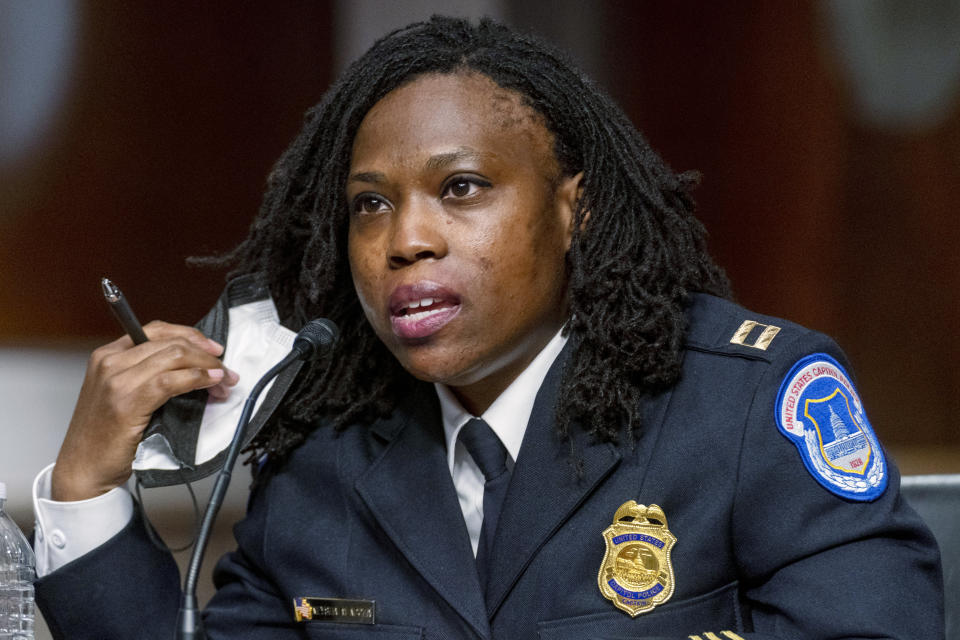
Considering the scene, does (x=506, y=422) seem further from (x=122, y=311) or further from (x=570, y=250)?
(x=122, y=311)

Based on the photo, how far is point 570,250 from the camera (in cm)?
160

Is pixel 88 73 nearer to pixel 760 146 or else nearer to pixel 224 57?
pixel 224 57

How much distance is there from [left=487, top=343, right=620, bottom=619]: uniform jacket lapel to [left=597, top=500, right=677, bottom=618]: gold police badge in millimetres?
70

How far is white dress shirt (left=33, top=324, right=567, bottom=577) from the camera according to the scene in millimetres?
1606

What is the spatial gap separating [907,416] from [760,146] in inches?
29.3

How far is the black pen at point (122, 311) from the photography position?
152 cm

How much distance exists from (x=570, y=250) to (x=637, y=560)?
1.49ft

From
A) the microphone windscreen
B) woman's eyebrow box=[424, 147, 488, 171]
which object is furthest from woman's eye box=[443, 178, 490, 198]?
the microphone windscreen

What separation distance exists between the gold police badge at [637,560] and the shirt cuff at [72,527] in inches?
28.5

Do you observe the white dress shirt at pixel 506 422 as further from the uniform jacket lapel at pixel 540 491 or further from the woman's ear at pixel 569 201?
the woman's ear at pixel 569 201

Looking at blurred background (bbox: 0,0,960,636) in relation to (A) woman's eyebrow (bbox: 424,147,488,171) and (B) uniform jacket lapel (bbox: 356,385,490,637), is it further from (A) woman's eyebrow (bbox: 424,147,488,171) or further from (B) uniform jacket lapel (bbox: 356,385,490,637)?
(A) woman's eyebrow (bbox: 424,147,488,171)

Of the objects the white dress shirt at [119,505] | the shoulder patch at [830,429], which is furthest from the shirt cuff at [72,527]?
the shoulder patch at [830,429]

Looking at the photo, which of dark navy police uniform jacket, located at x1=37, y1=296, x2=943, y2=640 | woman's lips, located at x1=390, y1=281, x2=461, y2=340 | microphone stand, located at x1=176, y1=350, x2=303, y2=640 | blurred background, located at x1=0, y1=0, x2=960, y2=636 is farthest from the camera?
blurred background, located at x1=0, y1=0, x2=960, y2=636

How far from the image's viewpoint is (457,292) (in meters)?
1.48
